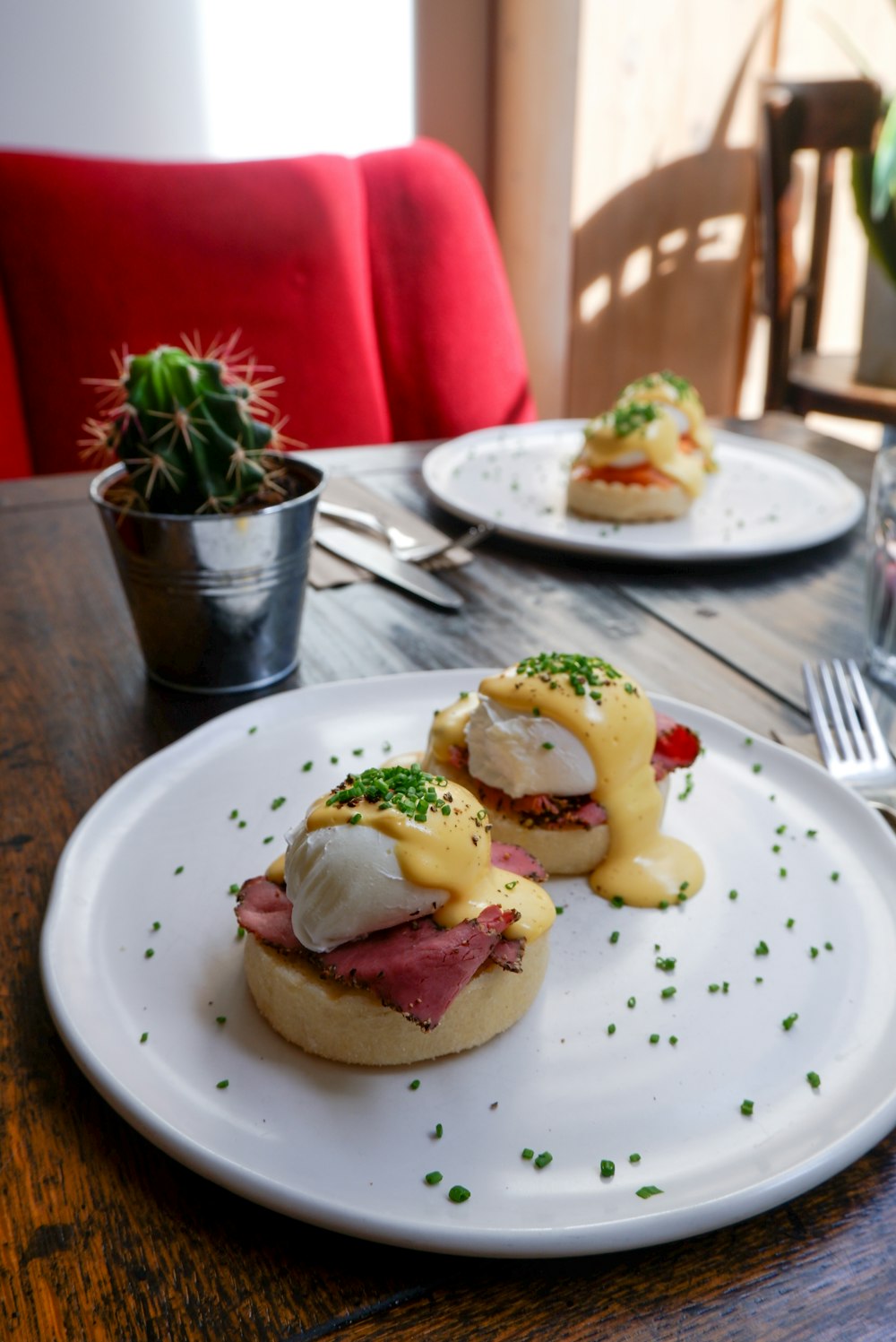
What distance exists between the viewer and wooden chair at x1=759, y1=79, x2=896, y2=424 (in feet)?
11.9

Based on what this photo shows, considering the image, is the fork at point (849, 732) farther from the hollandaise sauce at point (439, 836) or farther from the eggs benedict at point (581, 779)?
the hollandaise sauce at point (439, 836)

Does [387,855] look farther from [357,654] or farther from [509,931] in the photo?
[357,654]

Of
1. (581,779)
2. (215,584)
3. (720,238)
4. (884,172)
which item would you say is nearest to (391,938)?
(581,779)

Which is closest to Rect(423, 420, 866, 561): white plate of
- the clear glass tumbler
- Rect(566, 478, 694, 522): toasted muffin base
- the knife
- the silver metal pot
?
Rect(566, 478, 694, 522): toasted muffin base

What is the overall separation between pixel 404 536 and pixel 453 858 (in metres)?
1.09

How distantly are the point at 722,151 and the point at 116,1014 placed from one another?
4.39 metres

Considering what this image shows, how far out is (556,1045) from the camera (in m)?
0.84

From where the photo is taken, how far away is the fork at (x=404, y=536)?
1804mm

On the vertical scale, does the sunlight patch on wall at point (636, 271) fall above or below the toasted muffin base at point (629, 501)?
below

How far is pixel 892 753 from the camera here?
124 cm

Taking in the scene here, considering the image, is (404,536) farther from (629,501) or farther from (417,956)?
(417,956)

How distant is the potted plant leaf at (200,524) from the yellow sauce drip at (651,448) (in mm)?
689

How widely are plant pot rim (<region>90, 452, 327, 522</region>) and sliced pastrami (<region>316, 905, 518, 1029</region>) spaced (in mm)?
657

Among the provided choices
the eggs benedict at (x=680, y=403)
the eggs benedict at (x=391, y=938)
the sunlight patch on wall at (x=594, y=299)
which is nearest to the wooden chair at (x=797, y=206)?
the sunlight patch on wall at (x=594, y=299)
